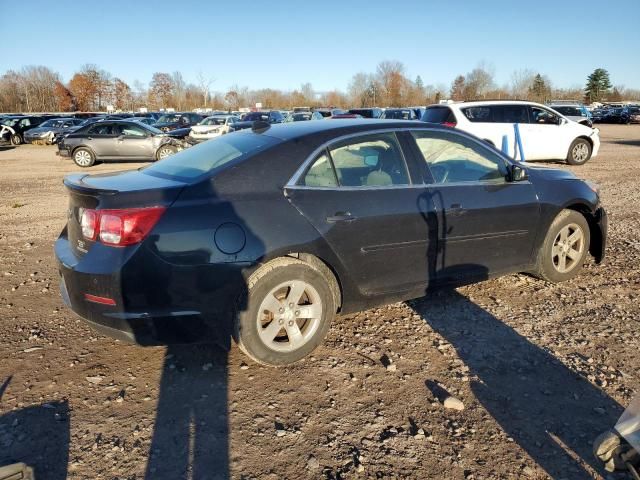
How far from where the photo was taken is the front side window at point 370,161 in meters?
3.53

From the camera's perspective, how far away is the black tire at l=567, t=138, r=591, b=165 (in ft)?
47.2

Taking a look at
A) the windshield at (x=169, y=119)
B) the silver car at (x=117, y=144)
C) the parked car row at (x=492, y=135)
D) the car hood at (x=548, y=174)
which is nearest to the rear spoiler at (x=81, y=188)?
the car hood at (x=548, y=174)

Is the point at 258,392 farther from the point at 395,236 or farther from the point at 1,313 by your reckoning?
the point at 1,313

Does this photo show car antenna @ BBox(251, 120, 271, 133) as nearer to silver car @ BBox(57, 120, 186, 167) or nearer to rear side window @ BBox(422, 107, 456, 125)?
rear side window @ BBox(422, 107, 456, 125)

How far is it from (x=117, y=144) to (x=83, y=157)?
→ 131 centimetres

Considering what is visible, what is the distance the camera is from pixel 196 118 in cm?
2977

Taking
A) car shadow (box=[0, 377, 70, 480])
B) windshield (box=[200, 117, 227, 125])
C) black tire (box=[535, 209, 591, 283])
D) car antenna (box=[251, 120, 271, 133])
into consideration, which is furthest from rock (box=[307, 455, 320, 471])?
windshield (box=[200, 117, 227, 125])

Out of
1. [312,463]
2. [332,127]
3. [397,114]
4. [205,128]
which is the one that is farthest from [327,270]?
[397,114]

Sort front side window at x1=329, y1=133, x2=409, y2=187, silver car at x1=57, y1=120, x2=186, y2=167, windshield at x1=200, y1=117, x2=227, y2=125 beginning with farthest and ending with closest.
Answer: windshield at x1=200, y1=117, x2=227, y2=125
silver car at x1=57, y1=120, x2=186, y2=167
front side window at x1=329, y1=133, x2=409, y2=187

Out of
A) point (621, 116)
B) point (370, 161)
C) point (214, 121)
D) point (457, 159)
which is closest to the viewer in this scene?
point (370, 161)

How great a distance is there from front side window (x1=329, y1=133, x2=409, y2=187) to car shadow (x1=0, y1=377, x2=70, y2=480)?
2291 millimetres

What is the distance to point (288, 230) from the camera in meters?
3.16

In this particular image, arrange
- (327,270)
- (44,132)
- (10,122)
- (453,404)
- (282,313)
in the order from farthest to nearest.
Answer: (10,122)
(44,132)
(327,270)
(282,313)
(453,404)

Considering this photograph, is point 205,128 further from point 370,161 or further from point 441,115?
point 370,161
